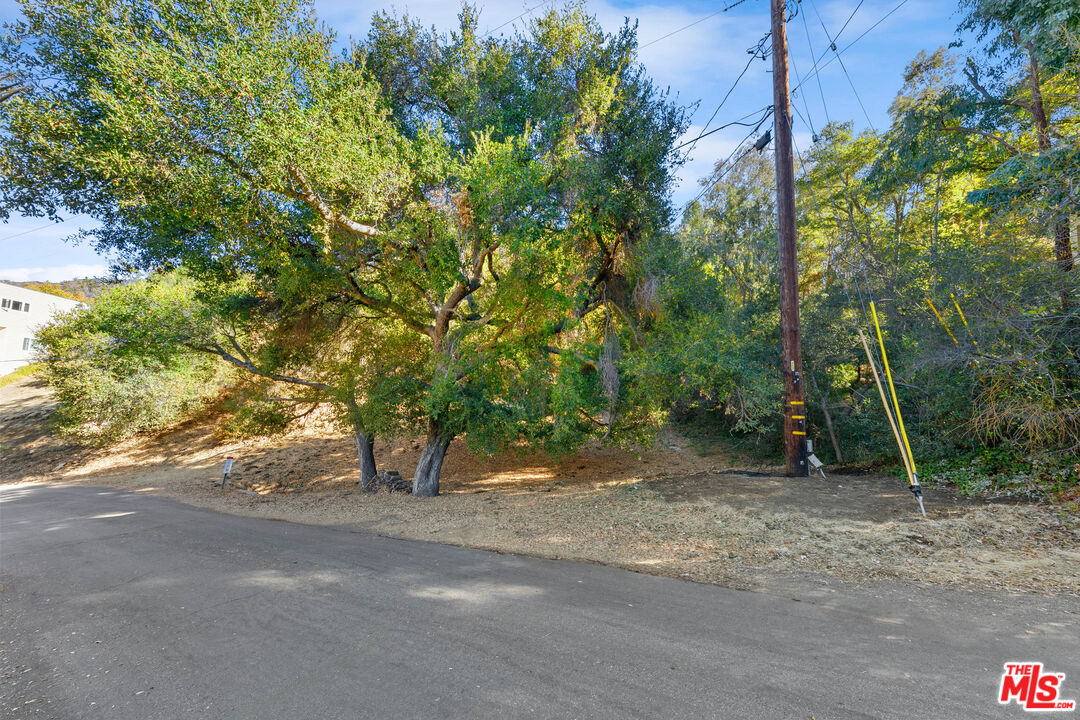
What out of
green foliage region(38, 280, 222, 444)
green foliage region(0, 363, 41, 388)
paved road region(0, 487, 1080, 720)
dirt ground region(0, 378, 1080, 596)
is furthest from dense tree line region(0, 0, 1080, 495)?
green foliage region(0, 363, 41, 388)

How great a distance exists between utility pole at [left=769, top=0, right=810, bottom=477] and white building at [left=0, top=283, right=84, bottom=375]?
144ft

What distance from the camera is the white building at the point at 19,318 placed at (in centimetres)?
3619

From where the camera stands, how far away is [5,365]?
35.7 metres

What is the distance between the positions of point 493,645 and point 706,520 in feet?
16.5

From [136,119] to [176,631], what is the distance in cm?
795

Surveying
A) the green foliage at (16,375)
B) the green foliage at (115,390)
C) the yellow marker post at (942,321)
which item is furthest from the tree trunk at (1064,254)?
the green foliage at (16,375)

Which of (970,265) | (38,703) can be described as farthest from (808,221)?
(38,703)

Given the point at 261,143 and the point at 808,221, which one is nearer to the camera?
the point at 261,143

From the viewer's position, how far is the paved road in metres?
3.06

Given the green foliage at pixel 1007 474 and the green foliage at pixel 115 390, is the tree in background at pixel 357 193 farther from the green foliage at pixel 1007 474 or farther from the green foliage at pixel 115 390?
the green foliage at pixel 115 390

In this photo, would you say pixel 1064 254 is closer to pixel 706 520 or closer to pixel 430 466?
pixel 706 520

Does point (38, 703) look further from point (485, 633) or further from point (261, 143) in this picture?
point (261, 143)

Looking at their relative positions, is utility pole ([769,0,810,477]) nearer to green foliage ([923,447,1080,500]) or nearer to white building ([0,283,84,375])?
green foliage ([923,447,1080,500])

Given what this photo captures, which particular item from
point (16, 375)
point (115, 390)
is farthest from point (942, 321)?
point (16, 375)
